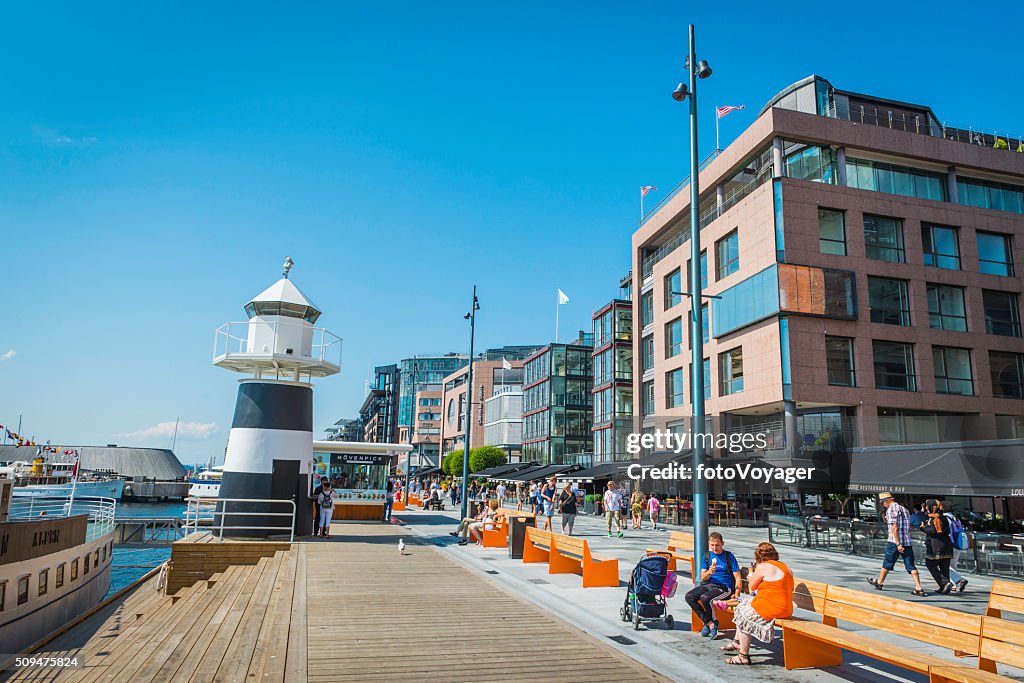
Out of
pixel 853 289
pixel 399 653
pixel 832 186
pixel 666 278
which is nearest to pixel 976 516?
pixel 853 289

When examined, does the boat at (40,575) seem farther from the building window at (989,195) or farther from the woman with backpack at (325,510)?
the building window at (989,195)

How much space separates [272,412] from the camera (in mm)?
20500

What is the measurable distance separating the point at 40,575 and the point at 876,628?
1652cm

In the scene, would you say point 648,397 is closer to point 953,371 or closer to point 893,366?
point 893,366

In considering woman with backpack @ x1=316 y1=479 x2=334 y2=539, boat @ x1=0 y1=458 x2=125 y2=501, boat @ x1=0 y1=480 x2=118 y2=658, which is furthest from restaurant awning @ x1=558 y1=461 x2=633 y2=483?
boat @ x1=0 y1=480 x2=118 y2=658

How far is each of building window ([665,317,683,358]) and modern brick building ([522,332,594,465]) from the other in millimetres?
24627

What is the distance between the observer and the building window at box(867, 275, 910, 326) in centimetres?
3253

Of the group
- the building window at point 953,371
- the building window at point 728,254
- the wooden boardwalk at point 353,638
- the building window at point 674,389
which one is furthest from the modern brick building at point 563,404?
the wooden boardwalk at point 353,638

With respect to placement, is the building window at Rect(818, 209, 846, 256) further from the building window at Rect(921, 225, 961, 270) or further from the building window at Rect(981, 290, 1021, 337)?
the building window at Rect(981, 290, 1021, 337)

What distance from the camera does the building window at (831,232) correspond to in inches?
1283

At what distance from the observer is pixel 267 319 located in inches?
841

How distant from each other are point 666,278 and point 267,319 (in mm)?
28205

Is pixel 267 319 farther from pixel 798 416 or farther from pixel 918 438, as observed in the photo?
pixel 918 438

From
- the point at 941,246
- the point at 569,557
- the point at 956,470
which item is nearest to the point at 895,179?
the point at 941,246
